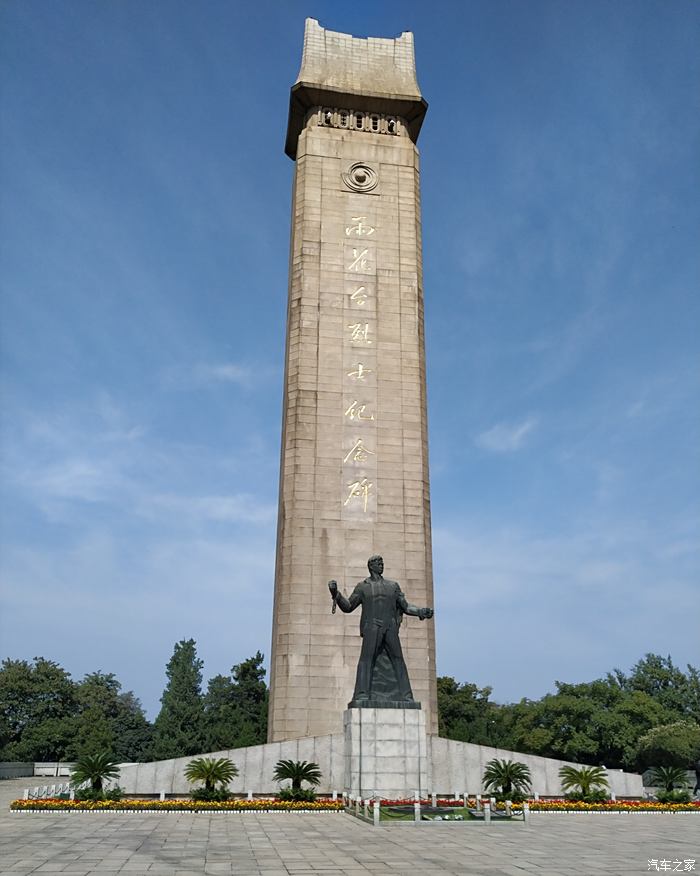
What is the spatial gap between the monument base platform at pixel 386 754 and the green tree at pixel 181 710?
34990 mm

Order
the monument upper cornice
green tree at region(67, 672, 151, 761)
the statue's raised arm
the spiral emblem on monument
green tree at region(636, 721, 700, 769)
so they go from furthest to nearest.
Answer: green tree at region(67, 672, 151, 761), green tree at region(636, 721, 700, 769), the monument upper cornice, the spiral emblem on monument, the statue's raised arm

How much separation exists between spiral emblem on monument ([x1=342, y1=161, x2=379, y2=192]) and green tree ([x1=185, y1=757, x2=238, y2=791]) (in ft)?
89.1

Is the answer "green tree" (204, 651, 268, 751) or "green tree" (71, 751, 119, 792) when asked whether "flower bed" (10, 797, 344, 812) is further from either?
"green tree" (204, 651, 268, 751)

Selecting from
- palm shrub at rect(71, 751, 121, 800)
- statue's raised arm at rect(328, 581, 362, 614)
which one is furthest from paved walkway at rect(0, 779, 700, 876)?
statue's raised arm at rect(328, 581, 362, 614)

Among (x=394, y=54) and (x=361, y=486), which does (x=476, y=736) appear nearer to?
(x=361, y=486)

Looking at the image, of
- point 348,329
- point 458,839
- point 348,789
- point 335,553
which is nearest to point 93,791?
point 348,789

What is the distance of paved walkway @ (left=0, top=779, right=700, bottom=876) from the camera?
10.7 metres

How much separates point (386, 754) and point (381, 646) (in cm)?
270

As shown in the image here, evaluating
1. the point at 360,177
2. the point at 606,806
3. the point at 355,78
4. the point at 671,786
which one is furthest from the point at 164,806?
the point at 355,78

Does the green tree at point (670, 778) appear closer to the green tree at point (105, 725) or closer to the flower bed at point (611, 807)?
the flower bed at point (611, 807)

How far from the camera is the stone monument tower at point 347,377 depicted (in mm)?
30891

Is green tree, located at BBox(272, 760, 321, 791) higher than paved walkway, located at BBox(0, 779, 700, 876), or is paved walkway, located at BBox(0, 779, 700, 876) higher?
green tree, located at BBox(272, 760, 321, 791)

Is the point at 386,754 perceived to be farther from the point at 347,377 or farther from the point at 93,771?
the point at 347,377

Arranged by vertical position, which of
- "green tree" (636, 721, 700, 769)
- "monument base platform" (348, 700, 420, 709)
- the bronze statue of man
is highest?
the bronze statue of man
